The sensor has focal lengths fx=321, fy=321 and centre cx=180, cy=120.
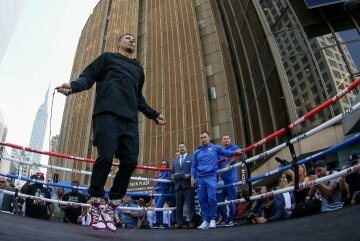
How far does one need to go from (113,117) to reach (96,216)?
3.58 ft

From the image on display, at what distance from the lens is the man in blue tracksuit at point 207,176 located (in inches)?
221

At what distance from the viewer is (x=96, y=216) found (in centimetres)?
349

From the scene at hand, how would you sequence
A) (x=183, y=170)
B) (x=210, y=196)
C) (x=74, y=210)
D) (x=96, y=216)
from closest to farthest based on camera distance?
(x=96, y=216)
(x=210, y=196)
(x=183, y=170)
(x=74, y=210)

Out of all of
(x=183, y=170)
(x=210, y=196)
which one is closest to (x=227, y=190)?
(x=210, y=196)

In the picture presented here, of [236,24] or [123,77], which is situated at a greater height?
[236,24]

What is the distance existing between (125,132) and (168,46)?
26055 mm

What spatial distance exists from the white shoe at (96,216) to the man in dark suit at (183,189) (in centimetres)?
271

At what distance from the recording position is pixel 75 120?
36219 mm

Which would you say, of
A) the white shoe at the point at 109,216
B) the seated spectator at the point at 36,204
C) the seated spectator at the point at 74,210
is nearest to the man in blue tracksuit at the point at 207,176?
the white shoe at the point at 109,216

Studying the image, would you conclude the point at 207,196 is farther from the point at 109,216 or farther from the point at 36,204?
the point at 36,204

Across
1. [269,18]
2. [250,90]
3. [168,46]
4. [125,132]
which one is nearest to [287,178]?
[125,132]

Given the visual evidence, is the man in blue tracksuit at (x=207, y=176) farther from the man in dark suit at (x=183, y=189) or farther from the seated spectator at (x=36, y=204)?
the seated spectator at (x=36, y=204)

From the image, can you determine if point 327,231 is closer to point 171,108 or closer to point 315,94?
point 315,94

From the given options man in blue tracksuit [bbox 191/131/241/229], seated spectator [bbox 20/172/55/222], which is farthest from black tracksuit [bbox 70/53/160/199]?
seated spectator [bbox 20/172/55/222]
